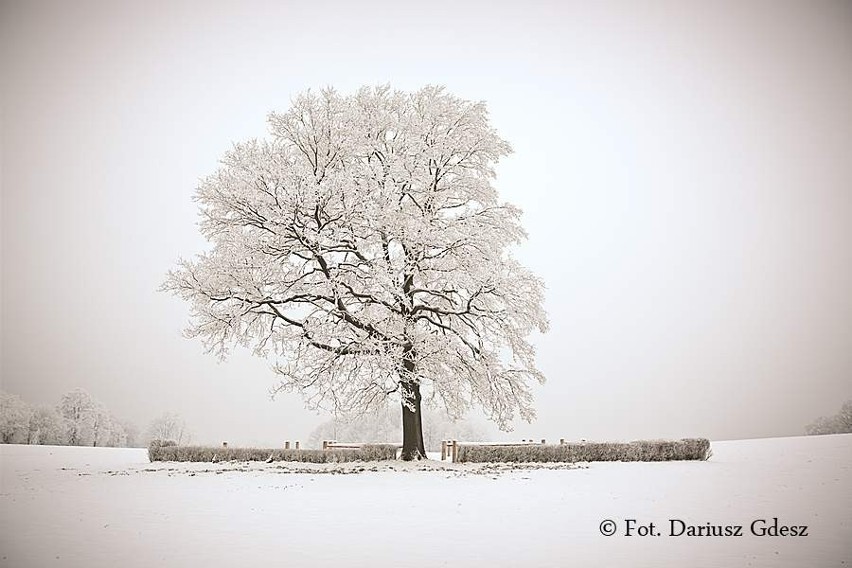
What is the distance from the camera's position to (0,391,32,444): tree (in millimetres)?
43438

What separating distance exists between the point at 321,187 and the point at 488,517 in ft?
45.6

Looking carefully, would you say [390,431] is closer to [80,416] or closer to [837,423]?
[80,416]

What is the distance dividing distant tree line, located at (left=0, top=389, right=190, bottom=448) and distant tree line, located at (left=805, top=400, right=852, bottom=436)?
46.1 m

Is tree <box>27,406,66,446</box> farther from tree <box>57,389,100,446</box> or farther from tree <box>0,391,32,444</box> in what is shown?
tree <box>57,389,100,446</box>

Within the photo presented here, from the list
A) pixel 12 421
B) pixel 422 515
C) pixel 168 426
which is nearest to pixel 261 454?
pixel 422 515

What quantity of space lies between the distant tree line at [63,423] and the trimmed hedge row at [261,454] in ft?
73.3

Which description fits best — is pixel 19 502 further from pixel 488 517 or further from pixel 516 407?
pixel 516 407

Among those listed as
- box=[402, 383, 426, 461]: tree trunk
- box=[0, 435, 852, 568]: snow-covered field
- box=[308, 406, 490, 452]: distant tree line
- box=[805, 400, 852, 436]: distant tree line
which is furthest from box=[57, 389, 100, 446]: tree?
box=[805, 400, 852, 436]: distant tree line

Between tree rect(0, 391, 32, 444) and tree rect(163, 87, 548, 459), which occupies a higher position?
tree rect(163, 87, 548, 459)

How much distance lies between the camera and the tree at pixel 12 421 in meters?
43.4

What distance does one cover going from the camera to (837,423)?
43.8 meters

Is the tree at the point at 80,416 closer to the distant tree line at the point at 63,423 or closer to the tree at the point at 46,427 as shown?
the distant tree line at the point at 63,423

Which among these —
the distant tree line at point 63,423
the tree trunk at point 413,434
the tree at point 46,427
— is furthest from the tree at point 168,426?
the tree trunk at point 413,434

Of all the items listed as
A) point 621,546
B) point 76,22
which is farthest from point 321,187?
point 76,22
